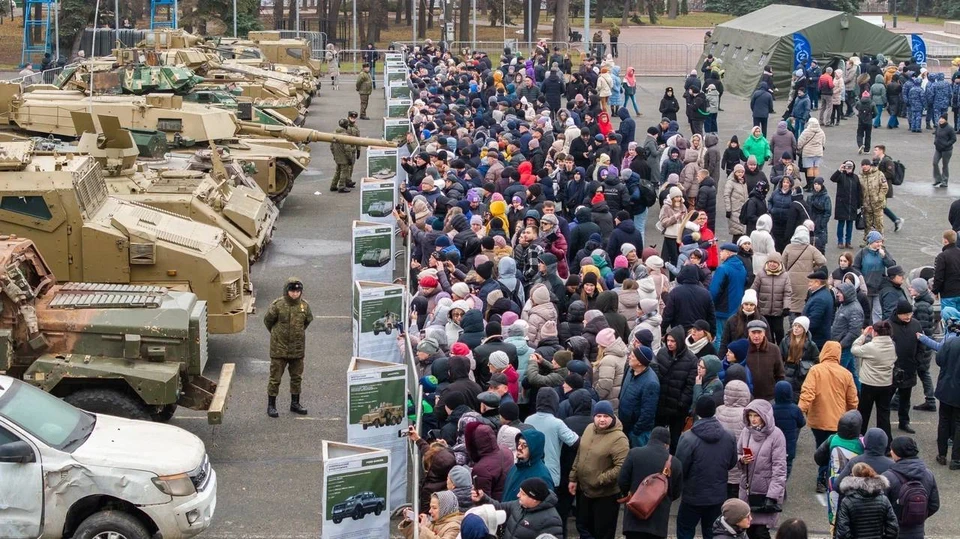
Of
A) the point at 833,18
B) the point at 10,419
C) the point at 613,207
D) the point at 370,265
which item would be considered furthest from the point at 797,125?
the point at 10,419

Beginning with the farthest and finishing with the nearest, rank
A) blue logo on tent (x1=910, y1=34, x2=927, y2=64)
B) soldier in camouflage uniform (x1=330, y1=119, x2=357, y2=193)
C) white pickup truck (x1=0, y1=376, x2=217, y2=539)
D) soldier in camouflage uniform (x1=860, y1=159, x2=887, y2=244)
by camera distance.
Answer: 1. blue logo on tent (x1=910, y1=34, x2=927, y2=64)
2. soldier in camouflage uniform (x1=330, y1=119, x2=357, y2=193)
3. soldier in camouflage uniform (x1=860, y1=159, x2=887, y2=244)
4. white pickup truck (x1=0, y1=376, x2=217, y2=539)

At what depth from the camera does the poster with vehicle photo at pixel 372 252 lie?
57.3ft

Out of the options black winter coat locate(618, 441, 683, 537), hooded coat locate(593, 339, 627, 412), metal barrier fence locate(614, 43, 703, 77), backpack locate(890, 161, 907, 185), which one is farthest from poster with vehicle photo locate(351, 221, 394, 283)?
metal barrier fence locate(614, 43, 703, 77)

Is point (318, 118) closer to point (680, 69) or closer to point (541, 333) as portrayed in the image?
point (680, 69)

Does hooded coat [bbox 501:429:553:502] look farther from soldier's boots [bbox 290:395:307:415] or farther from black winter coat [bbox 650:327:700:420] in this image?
soldier's boots [bbox 290:395:307:415]

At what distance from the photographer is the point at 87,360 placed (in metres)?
13.2

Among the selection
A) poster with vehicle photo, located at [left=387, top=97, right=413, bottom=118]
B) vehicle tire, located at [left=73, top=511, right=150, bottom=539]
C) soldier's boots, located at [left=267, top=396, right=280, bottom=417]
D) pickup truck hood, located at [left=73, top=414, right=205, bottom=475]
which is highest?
poster with vehicle photo, located at [left=387, top=97, right=413, bottom=118]

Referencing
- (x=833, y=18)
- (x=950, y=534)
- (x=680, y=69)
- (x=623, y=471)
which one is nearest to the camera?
(x=623, y=471)

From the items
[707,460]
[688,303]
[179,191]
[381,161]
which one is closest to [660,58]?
[381,161]

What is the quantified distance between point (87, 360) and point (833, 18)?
97.6ft

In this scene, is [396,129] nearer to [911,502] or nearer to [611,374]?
[611,374]

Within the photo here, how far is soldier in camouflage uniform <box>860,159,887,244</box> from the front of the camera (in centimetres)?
2120

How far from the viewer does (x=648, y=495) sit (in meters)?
10.4

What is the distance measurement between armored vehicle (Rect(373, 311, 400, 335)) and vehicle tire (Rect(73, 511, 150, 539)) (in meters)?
4.29
